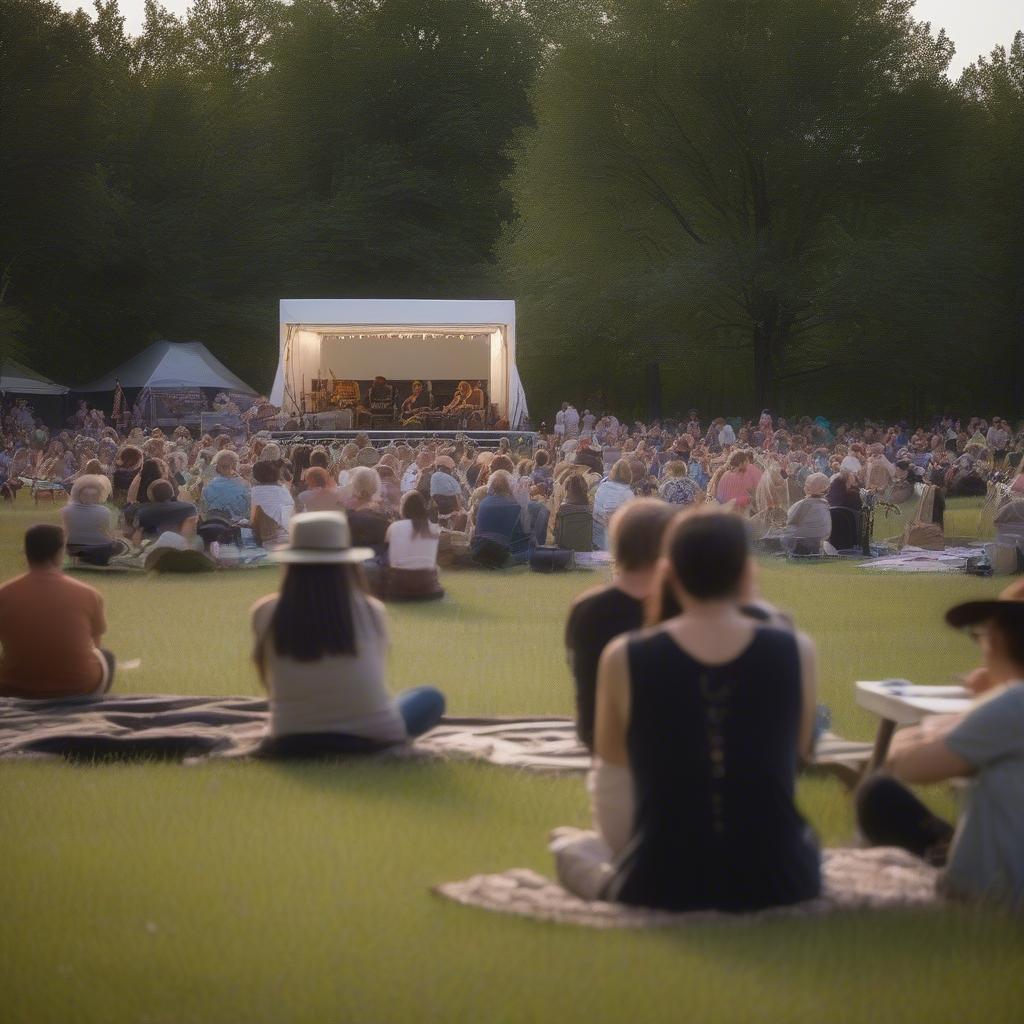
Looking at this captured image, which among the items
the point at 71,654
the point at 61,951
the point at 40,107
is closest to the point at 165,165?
the point at 40,107

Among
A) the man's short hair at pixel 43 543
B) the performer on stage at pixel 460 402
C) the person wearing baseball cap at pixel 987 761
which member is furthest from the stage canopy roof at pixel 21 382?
the person wearing baseball cap at pixel 987 761

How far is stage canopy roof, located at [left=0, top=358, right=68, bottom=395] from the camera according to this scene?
42500 mm

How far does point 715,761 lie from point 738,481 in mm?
16142

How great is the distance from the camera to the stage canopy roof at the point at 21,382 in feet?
139

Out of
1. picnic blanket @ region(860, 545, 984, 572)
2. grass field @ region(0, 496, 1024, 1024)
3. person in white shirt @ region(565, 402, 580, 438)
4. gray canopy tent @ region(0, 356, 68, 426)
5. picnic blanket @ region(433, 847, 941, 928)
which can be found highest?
gray canopy tent @ region(0, 356, 68, 426)

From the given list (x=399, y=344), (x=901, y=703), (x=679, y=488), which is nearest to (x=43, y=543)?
(x=901, y=703)

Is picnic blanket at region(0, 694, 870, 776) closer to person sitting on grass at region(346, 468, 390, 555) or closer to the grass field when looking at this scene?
the grass field

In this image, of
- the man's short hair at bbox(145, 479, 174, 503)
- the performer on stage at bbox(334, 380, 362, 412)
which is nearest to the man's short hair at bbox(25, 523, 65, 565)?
the man's short hair at bbox(145, 479, 174, 503)

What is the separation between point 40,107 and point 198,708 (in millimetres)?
37564

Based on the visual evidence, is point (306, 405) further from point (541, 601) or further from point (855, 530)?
point (541, 601)

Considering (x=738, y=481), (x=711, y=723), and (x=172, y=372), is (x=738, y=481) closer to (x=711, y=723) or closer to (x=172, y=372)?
(x=711, y=723)

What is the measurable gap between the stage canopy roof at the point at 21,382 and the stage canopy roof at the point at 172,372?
150 centimetres

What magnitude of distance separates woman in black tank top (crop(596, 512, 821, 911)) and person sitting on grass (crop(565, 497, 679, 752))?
4.79ft

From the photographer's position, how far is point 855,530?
64.5ft
